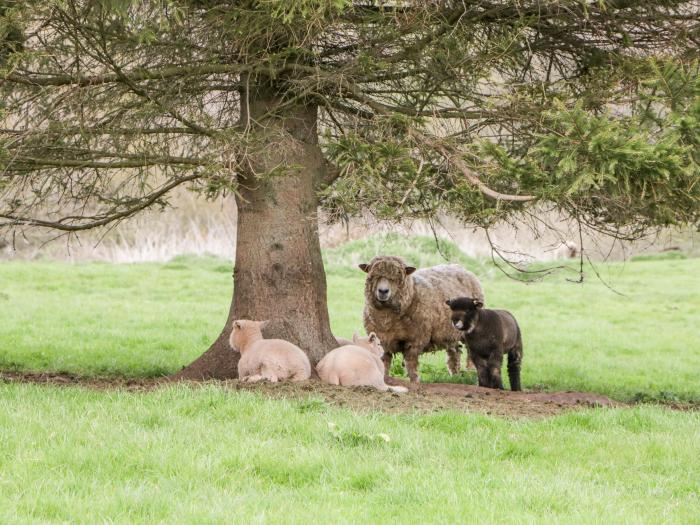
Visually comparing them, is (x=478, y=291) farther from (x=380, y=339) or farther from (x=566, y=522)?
(x=566, y=522)

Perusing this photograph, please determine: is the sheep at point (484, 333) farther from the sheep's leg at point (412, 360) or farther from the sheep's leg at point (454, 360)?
the sheep's leg at point (454, 360)

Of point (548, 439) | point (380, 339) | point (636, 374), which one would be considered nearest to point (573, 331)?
point (636, 374)

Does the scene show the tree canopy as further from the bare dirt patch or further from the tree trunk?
the bare dirt patch

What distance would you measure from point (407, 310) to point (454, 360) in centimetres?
216

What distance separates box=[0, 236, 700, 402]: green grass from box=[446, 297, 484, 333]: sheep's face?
1.79m

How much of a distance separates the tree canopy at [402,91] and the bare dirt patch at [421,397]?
1871 millimetres

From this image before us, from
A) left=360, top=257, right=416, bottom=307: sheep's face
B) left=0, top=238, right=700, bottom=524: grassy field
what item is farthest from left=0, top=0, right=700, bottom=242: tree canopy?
left=0, top=238, right=700, bottom=524: grassy field

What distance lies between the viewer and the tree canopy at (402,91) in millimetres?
7637

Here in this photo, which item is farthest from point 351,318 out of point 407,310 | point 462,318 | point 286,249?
point 286,249

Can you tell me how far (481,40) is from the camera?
31.2ft

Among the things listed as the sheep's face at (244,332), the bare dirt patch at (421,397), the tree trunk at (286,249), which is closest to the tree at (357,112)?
the tree trunk at (286,249)

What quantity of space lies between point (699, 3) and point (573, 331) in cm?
1076

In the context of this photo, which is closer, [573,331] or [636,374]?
[636,374]

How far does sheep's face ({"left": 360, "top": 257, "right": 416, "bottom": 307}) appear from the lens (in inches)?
455
